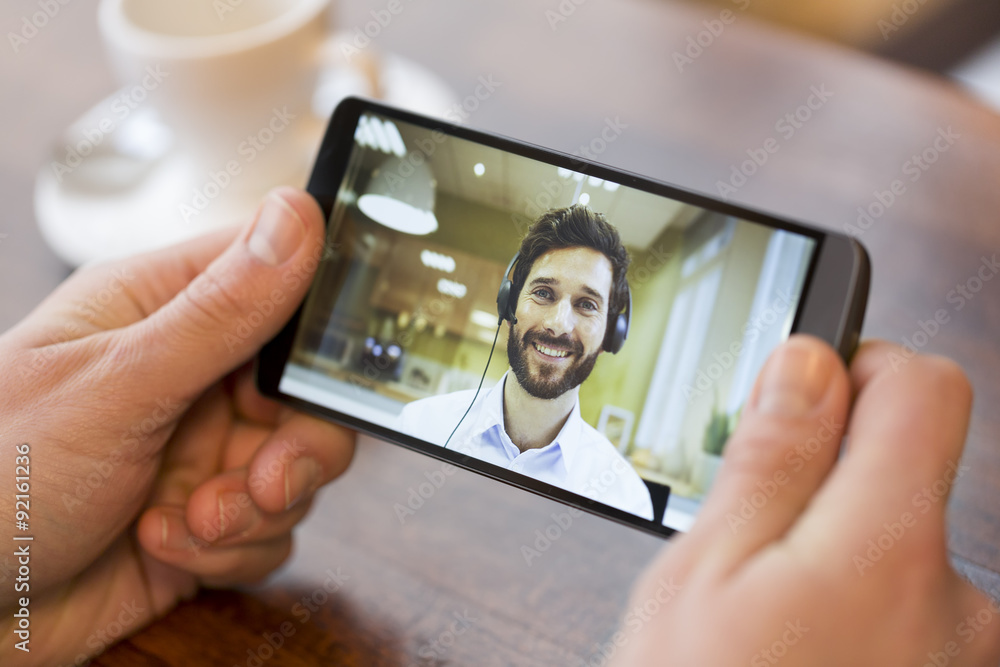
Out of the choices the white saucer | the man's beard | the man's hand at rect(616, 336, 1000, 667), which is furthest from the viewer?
the white saucer

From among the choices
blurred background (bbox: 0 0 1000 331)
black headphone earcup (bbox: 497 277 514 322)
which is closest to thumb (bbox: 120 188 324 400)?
black headphone earcup (bbox: 497 277 514 322)

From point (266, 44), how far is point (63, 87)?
0.29 meters

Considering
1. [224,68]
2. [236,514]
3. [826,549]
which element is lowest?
[236,514]

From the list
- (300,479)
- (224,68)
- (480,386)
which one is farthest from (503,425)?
(224,68)

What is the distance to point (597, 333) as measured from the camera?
0.33 meters

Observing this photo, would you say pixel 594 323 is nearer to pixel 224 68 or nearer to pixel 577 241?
pixel 577 241

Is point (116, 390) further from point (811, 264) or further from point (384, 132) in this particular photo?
point (811, 264)

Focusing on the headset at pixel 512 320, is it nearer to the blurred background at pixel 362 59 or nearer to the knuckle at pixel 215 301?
the knuckle at pixel 215 301

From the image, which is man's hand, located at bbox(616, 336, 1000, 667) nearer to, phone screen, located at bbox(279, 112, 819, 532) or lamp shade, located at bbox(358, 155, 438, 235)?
phone screen, located at bbox(279, 112, 819, 532)

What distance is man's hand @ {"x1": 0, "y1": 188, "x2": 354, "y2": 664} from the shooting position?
1.07 ft

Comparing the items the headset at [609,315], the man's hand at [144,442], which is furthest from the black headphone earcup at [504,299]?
the man's hand at [144,442]

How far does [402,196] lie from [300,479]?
0.57 ft

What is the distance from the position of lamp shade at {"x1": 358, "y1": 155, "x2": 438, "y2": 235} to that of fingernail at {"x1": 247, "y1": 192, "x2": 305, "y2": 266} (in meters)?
0.04

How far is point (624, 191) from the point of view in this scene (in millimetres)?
340
